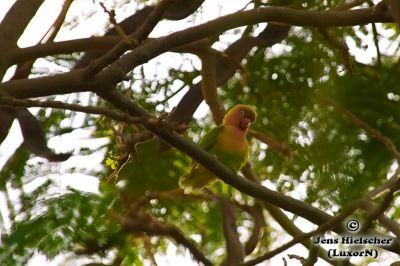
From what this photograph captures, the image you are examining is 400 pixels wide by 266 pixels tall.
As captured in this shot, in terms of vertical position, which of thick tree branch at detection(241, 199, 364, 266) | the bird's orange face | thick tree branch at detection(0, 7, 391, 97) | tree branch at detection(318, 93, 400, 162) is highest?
thick tree branch at detection(0, 7, 391, 97)

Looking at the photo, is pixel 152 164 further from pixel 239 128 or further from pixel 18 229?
pixel 18 229

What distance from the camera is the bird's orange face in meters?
3.06

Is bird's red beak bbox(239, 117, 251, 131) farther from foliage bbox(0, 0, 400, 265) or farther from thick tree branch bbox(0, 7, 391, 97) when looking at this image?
thick tree branch bbox(0, 7, 391, 97)

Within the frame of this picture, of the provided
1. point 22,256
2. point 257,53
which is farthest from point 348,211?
point 257,53

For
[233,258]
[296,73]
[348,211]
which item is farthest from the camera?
[296,73]

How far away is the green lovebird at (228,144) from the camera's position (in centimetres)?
299

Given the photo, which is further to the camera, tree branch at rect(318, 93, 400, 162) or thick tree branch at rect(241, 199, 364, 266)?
tree branch at rect(318, 93, 400, 162)

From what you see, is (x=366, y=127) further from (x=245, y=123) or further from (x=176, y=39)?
(x=245, y=123)

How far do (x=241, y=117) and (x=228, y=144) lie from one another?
18 cm

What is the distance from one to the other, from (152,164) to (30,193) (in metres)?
0.81

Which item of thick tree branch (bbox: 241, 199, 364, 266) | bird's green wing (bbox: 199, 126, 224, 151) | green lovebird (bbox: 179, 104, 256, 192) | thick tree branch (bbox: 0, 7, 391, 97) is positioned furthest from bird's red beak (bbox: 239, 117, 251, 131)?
thick tree branch (bbox: 241, 199, 364, 266)

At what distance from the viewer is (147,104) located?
126 inches

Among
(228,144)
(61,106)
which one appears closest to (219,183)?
(228,144)

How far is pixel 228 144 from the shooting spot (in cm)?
328
